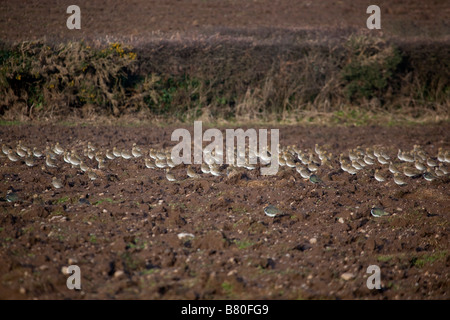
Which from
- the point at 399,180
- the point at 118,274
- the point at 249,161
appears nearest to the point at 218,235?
the point at 118,274

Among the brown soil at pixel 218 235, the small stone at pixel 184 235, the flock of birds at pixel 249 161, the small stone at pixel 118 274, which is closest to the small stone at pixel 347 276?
the brown soil at pixel 218 235

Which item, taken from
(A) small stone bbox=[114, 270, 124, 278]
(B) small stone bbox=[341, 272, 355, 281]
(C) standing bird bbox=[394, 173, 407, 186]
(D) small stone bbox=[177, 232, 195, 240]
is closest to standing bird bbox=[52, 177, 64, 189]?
(D) small stone bbox=[177, 232, 195, 240]

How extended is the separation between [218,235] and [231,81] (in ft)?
38.9

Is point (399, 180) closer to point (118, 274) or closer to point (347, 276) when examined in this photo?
point (347, 276)

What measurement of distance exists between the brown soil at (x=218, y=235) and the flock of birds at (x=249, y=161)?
0.24m

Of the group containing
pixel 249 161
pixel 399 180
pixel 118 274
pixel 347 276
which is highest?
pixel 249 161

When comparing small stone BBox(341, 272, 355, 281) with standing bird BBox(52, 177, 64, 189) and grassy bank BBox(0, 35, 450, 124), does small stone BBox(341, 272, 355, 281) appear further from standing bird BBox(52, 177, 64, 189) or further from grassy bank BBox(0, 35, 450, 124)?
grassy bank BBox(0, 35, 450, 124)

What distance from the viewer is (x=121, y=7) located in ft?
74.8

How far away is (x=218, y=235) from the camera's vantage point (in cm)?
677

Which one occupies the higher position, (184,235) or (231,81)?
(231,81)

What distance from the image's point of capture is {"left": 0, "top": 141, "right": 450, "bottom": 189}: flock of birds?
10.2 meters

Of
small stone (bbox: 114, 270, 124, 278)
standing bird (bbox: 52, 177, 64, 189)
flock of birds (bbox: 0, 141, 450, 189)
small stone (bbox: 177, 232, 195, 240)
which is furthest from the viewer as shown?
flock of birds (bbox: 0, 141, 450, 189)

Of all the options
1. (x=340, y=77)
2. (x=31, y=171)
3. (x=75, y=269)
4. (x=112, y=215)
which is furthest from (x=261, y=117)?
(x=75, y=269)

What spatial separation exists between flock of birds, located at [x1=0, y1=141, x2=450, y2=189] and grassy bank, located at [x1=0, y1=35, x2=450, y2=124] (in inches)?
183
